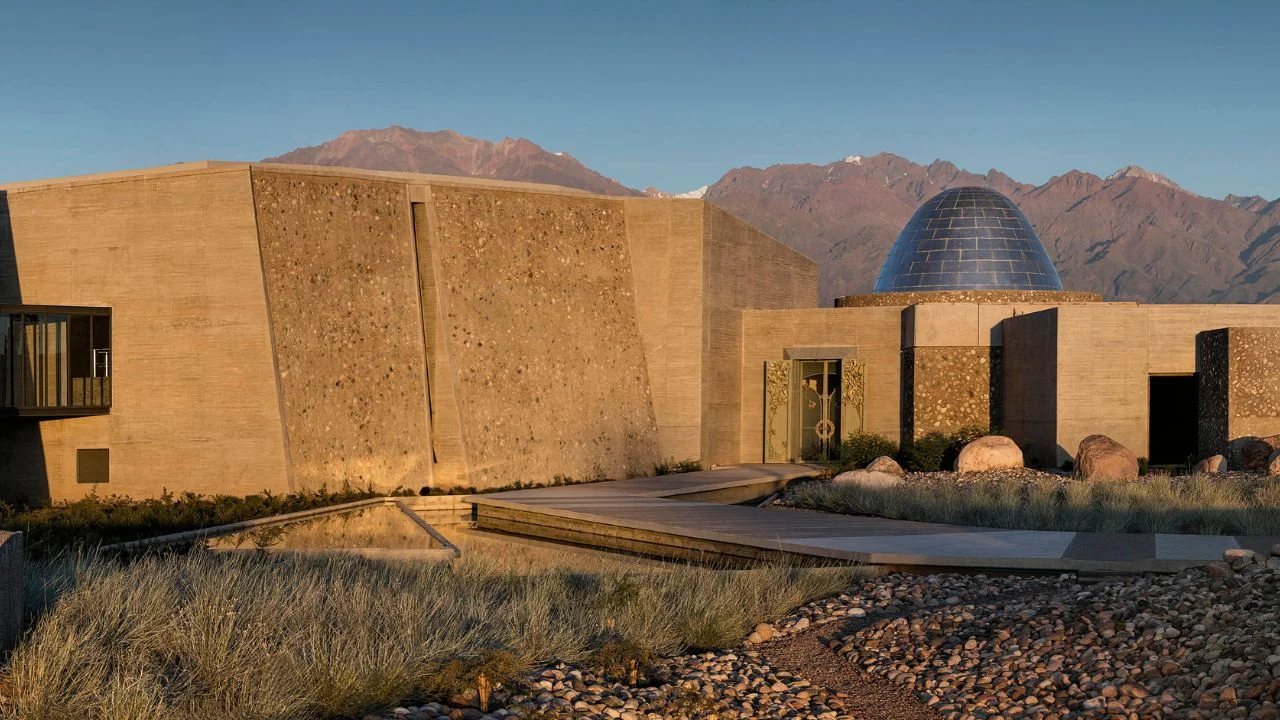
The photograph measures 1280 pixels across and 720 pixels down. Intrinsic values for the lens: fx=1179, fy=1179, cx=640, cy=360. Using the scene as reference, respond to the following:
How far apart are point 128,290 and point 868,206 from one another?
590 feet

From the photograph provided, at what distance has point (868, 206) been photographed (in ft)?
625

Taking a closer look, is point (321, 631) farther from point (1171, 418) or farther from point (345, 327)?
point (1171, 418)

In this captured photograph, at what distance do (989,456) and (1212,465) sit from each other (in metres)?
3.32

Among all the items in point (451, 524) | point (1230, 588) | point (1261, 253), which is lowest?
point (451, 524)

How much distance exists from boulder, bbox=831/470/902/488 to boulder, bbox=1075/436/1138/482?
271 centimetres

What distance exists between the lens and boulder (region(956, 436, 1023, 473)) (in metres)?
19.3

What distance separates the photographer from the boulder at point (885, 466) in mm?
19833

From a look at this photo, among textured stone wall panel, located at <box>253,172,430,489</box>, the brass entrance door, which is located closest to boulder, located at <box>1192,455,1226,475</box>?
the brass entrance door

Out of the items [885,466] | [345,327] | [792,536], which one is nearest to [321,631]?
[792,536]

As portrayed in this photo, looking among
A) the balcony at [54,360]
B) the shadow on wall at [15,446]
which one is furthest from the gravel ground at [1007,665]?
the shadow on wall at [15,446]

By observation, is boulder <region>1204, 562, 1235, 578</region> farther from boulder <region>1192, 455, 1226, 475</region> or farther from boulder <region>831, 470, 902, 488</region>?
boulder <region>1192, 455, 1226, 475</region>

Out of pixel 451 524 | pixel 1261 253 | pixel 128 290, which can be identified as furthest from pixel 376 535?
pixel 1261 253

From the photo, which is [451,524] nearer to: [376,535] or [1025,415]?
[376,535]

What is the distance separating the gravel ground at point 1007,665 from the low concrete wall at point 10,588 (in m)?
2.11
